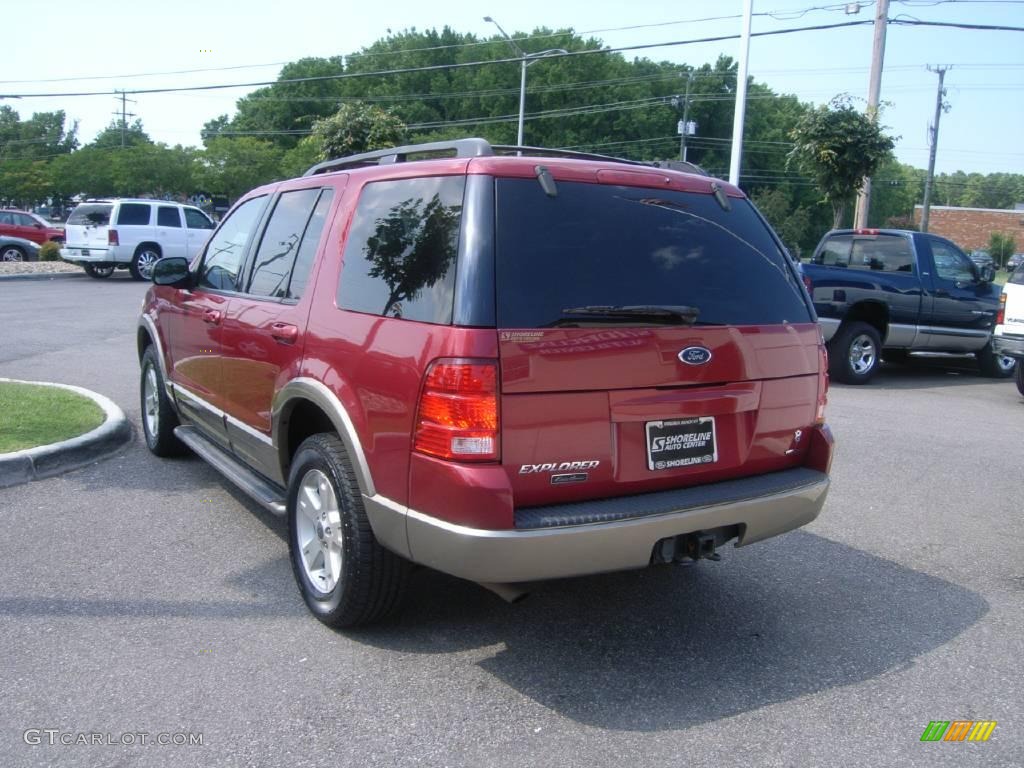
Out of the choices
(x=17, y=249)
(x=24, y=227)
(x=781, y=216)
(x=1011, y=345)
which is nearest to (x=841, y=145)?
(x=1011, y=345)

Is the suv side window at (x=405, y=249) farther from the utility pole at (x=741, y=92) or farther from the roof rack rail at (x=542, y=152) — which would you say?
the utility pole at (x=741, y=92)

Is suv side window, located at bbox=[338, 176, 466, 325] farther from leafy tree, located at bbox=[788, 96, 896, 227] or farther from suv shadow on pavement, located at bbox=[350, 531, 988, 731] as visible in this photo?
leafy tree, located at bbox=[788, 96, 896, 227]

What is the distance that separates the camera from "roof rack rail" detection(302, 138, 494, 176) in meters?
3.61

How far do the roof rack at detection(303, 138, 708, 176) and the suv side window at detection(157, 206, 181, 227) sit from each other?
20417 mm

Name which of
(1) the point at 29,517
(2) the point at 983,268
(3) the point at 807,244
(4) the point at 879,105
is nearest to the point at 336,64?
(3) the point at 807,244

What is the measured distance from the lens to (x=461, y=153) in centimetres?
369

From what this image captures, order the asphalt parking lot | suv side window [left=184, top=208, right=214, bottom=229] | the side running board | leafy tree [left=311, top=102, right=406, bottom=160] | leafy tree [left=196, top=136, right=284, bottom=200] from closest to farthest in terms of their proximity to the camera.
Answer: the asphalt parking lot
the side running board
suv side window [left=184, top=208, right=214, bottom=229]
leafy tree [left=311, top=102, right=406, bottom=160]
leafy tree [left=196, top=136, right=284, bottom=200]

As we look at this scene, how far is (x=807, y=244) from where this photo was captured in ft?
247

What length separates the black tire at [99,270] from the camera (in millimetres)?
23391

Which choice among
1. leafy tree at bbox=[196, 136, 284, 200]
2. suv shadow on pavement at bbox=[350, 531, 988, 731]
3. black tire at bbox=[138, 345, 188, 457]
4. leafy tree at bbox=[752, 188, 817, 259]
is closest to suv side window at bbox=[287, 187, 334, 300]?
suv shadow on pavement at bbox=[350, 531, 988, 731]

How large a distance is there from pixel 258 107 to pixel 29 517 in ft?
243

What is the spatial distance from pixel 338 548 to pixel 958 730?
245 centimetres

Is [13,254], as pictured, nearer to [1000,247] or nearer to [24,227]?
[24,227]

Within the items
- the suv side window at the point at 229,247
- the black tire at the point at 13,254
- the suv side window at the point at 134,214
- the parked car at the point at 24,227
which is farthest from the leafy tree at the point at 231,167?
the suv side window at the point at 229,247
